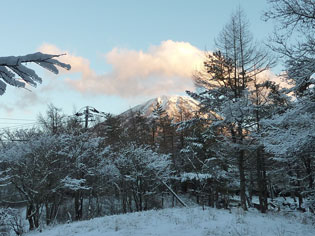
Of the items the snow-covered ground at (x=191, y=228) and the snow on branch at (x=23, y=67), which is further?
the snow-covered ground at (x=191, y=228)

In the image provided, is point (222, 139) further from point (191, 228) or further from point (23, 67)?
point (23, 67)

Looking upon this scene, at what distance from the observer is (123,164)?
21.5 m

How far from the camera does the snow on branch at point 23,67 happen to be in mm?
2301

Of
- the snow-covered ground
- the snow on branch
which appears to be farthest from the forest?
the snow on branch

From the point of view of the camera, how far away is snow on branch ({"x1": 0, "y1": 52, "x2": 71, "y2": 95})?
7.55ft

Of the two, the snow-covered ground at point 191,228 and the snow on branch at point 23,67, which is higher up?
the snow on branch at point 23,67

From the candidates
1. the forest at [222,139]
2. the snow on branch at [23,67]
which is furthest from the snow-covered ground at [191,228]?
the snow on branch at [23,67]

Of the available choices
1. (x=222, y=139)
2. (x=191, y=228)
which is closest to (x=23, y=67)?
(x=191, y=228)

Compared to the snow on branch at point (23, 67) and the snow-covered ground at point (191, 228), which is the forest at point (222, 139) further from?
the snow on branch at point (23, 67)

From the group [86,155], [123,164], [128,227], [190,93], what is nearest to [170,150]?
[123,164]

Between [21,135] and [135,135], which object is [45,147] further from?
[135,135]

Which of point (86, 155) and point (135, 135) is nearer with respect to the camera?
point (86, 155)

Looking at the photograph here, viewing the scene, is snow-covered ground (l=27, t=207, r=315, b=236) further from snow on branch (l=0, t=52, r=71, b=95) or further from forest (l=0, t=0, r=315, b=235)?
snow on branch (l=0, t=52, r=71, b=95)

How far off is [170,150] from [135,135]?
9.20 m
